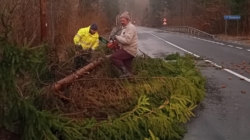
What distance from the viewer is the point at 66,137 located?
5.70 metres

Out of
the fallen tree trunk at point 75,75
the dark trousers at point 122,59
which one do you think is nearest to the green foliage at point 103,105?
the fallen tree trunk at point 75,75

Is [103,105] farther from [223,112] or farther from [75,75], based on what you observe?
[223,112]

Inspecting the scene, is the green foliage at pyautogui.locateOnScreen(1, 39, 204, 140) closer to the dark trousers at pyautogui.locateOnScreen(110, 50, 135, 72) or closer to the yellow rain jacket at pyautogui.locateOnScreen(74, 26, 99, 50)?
the dark trousers at pyautogui.locateOnScreen(110, 50, 135, 72)

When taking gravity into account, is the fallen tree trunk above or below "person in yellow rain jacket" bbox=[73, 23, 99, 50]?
below

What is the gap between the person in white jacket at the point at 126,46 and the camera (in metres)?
8.44

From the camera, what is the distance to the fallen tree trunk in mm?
6887

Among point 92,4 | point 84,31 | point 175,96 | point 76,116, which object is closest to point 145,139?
point 76,116

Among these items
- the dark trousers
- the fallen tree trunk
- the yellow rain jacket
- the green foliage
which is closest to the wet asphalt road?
the green foliage

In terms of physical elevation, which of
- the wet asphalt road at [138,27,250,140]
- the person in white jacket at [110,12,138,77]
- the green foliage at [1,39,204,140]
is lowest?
the wet asphalt road at [138,27,250,140]

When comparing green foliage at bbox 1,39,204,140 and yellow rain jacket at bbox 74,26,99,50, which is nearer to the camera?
green foliage at bbox 1,39,204,140

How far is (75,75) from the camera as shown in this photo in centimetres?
723

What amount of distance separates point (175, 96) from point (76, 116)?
85.3 inches

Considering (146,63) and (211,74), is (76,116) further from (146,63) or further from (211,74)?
(211,74)

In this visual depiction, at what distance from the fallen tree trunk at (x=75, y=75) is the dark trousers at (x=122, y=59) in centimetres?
46
